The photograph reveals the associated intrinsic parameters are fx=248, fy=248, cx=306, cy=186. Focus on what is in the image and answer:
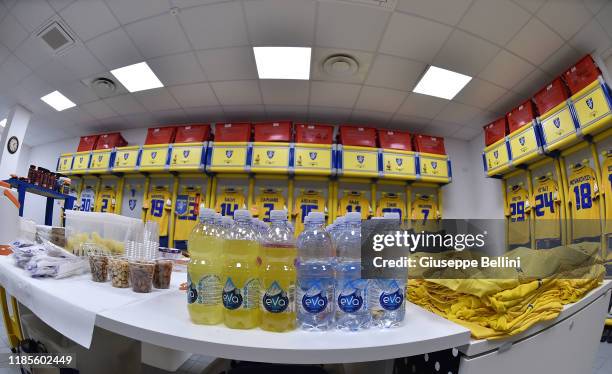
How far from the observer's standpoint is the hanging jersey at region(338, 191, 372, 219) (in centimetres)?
349

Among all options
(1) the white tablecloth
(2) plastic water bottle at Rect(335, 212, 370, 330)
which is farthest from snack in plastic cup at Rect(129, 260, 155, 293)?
(2) plastic water bottle at Rect(335, 212, 370, 330)

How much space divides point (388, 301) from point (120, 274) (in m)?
0.86

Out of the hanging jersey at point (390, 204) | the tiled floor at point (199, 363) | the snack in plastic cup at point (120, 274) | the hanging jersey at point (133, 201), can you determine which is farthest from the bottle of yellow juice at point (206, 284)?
the hanging jersey at point (133, 201)

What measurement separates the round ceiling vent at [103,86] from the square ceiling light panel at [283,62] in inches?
81.2

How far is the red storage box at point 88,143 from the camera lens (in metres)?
4.21

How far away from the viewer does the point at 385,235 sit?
698 millimetres

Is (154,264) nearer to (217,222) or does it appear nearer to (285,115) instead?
(217,222)

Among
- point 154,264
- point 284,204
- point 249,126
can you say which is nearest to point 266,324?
Answer: point 154,264

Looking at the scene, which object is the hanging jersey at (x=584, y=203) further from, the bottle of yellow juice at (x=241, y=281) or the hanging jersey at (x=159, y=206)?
the hanging jersey at (x=159, y=206)

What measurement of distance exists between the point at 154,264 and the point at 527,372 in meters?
1.14

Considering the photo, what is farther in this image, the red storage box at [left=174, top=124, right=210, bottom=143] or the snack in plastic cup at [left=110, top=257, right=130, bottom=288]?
the red storage box at [left=174, top=124, right=210, bottom=143]

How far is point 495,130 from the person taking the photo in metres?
3.12

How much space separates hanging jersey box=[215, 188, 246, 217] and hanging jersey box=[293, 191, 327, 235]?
81 cm

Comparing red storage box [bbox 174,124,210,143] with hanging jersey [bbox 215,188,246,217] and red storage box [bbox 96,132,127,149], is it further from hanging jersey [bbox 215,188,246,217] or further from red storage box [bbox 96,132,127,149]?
red storage box [bbox 96,132,127,149]
